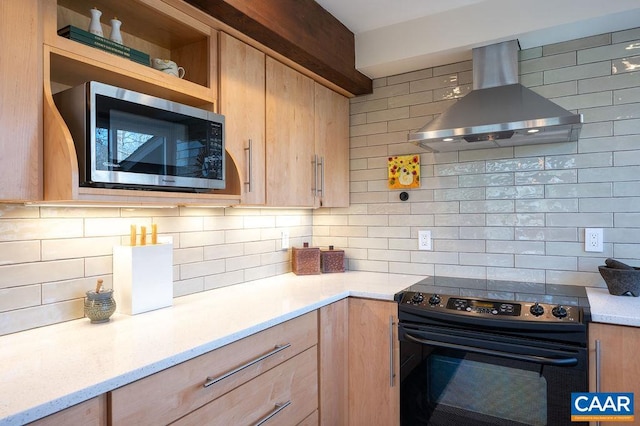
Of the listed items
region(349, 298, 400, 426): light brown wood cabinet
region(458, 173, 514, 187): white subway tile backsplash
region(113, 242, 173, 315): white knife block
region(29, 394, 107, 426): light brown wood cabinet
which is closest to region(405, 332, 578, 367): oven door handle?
region(349, 298, 400, 426): light brown wood cabinet

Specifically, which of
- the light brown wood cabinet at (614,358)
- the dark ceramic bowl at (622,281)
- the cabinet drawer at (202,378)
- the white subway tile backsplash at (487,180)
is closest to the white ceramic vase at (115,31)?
the cabinet drawer at (202,378)

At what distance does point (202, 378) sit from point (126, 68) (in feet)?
3.57

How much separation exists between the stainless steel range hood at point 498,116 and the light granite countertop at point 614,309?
77 centimetres

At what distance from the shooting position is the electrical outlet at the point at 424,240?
2.49m

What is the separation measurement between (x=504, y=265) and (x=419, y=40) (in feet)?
4.52

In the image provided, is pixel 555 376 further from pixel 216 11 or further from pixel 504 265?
→ pixel 216 11

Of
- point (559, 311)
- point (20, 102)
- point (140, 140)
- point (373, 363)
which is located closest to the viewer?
point (20, 102)

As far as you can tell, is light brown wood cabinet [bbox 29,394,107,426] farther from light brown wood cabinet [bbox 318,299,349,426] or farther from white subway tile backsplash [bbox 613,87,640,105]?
white subway tile backsplash [bbox 613,87,640,105]

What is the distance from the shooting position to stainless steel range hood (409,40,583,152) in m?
1.79

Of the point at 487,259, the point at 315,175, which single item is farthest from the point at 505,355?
the point at 315,175

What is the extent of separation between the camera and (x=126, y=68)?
4.59 ft

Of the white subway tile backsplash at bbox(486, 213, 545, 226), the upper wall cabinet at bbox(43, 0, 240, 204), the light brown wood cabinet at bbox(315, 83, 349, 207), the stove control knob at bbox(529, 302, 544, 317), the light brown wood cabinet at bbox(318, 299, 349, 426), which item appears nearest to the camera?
the upper wall cabinet at bbox(43, 0, 240, 204)

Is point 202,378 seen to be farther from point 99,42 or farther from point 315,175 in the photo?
point 315,175

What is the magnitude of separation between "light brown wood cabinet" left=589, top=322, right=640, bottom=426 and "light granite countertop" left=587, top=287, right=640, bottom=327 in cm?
3
